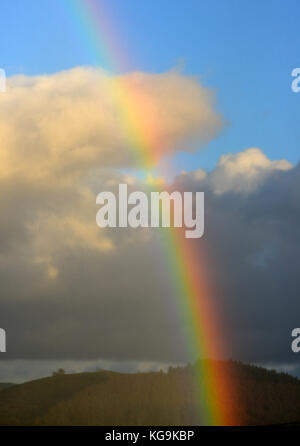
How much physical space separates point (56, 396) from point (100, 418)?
1803cm

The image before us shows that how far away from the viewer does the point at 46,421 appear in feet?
571
